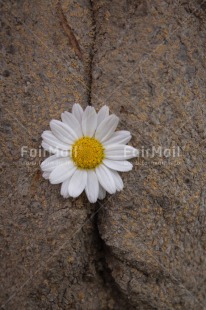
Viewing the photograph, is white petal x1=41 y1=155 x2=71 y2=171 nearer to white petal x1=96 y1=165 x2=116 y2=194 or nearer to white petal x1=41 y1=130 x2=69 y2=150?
white petal x1=41 y1=130 x2=69 y2=150

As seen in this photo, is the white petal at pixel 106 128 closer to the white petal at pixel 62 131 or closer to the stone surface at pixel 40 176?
the white petal at pixel 62 131

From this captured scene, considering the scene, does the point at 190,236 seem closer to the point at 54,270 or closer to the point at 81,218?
the point at 81,218

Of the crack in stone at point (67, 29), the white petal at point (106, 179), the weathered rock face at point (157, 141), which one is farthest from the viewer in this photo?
the crack in stone at point (67, 29)

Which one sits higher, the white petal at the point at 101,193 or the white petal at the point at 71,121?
the white petal at the point at 71,121

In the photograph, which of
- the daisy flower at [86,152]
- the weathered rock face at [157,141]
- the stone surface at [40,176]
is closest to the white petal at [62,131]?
the daisy flower at [86,152]

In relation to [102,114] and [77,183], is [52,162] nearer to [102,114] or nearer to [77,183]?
[77,183]

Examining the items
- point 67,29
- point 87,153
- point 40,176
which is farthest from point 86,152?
point 67,29

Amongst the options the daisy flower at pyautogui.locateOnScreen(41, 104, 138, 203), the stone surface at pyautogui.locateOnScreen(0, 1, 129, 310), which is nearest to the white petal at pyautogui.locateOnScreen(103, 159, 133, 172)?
the daisy flower at pyautogui.locateOnScreen(41, 104, 138, 203)
